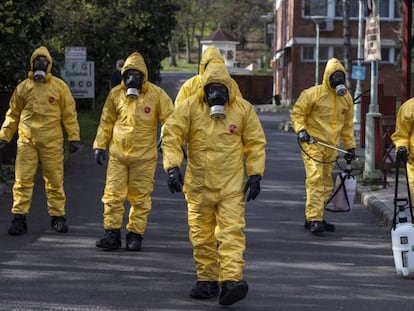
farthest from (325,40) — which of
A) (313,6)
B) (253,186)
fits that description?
(253,186)

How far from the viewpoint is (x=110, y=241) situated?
8.83 m

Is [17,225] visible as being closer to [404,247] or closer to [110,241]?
[110,241]

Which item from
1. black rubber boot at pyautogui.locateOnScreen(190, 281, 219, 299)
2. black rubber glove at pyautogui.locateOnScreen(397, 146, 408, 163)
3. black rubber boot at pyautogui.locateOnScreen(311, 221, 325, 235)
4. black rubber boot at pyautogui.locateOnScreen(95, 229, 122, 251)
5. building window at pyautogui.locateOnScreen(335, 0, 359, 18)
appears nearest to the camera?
black rubber boot at pyautogui.locateOnScreen(190, 281, 219, 299)

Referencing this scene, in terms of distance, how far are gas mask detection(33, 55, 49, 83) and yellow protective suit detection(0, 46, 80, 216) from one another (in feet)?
0.28

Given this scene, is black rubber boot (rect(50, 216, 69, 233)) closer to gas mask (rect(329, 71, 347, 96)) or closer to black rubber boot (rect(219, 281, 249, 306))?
gas mask (rect(329, 71, 347, 96))

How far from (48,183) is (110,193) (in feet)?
4.67

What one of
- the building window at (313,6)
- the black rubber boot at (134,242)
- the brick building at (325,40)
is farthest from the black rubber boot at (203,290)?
the building window at (313,6)

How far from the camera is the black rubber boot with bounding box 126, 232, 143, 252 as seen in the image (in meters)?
8.84

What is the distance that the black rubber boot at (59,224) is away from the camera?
9.89 metres

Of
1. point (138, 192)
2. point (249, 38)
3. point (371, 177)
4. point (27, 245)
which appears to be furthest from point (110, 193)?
point (249, 38)

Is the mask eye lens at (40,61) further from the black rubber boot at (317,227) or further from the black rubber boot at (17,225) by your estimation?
the black rubber boot at (317,227)

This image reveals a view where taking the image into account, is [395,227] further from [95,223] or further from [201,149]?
[95,223]

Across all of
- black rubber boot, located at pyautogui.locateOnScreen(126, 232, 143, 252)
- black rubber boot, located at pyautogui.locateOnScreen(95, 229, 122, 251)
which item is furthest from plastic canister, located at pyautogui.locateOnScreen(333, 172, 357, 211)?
black rubber boot, located at pyautogui.locateOnScreen(95, 229, 122, 251)

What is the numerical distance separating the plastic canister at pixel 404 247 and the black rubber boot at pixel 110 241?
9.23ft
